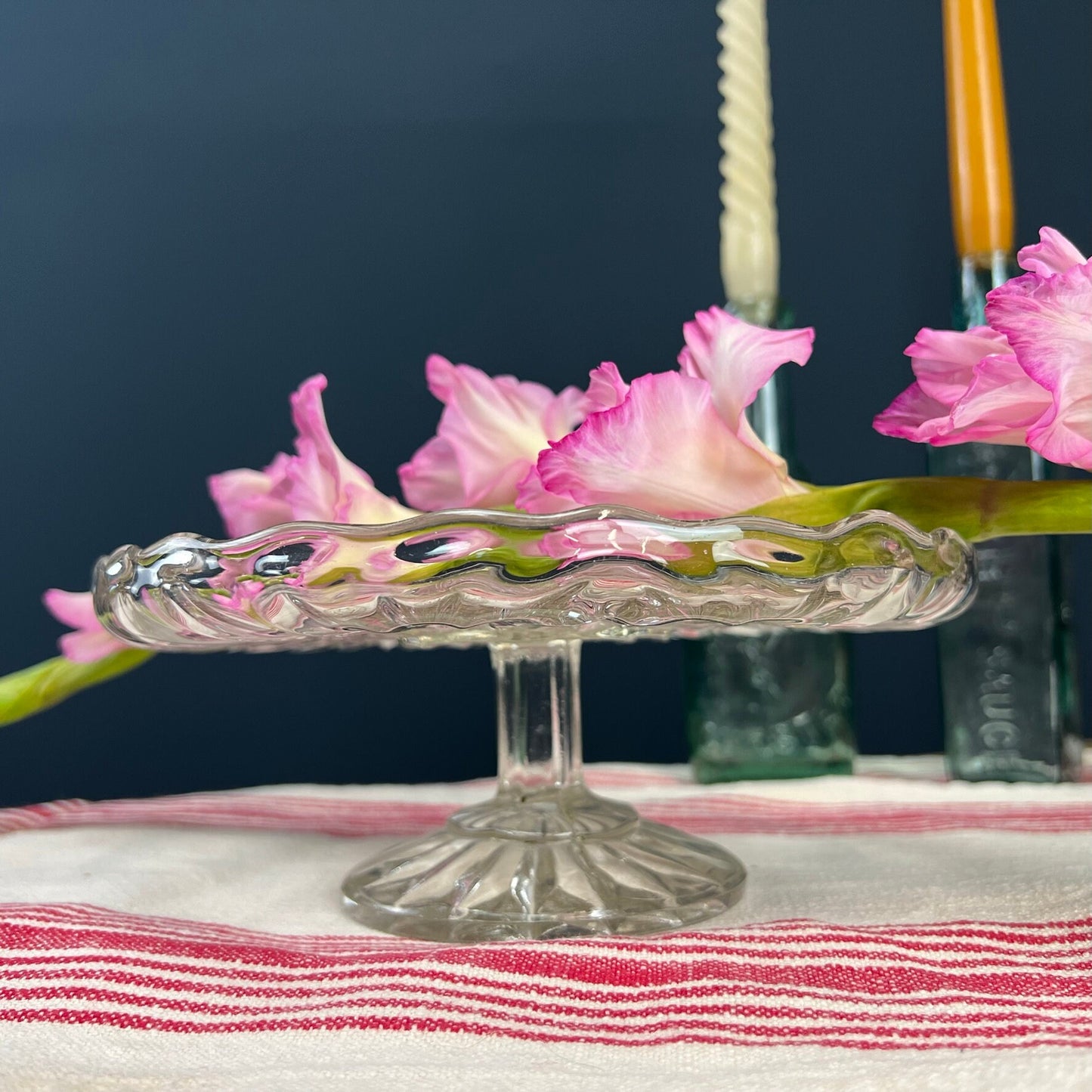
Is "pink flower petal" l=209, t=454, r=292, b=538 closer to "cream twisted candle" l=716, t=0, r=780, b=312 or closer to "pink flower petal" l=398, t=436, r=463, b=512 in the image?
"pink flower petal" l=398, t=436, r=463, b=512

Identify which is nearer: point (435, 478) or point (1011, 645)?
point (435, 478)

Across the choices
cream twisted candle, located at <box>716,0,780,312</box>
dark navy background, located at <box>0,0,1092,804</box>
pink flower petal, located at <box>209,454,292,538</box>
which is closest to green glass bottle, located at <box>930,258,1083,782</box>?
cream twisted candle, located at <box>716,0,780,312</box>

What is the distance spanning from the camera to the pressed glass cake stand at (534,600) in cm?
40

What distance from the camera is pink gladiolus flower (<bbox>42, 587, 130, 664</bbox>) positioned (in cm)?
66

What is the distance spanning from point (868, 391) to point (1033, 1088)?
0.95m

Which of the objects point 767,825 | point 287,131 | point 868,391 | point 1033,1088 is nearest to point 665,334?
point 868,391

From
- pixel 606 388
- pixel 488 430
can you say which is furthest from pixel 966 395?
pixel 488 430

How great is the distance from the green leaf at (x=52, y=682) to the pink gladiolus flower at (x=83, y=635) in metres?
0.01

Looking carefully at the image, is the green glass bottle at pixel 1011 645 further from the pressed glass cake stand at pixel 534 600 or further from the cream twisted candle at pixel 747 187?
the pressed glass cake stand at pixel 534 600

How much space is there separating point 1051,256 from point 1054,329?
0.04 metres

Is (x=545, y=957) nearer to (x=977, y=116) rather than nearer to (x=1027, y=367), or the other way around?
(x=1027, y=367)

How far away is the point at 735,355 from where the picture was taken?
472 millimetres

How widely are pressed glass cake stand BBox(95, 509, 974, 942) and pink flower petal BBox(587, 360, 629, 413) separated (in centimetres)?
8

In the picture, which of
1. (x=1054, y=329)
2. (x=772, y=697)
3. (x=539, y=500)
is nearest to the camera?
(x=1054, y=329)
